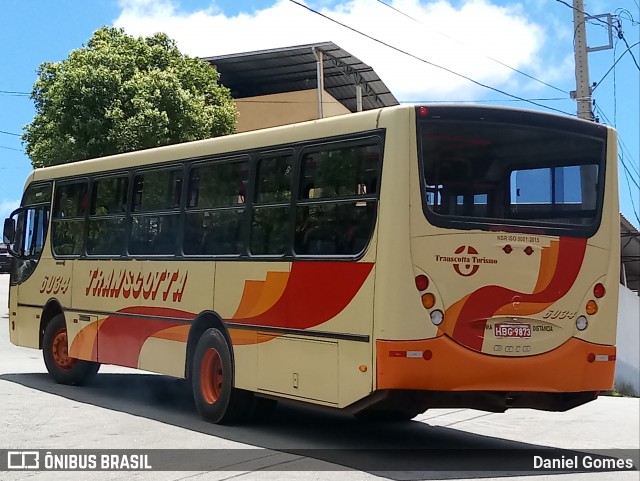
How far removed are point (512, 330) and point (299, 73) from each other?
42169mm

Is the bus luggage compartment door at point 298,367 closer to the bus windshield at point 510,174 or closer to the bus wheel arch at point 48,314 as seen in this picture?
the bus windshield at point 510,174

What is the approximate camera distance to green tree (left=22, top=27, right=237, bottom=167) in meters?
29.5

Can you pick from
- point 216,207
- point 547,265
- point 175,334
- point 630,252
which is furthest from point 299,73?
point 547,265

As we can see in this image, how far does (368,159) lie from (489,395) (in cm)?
233

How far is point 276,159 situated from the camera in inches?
395

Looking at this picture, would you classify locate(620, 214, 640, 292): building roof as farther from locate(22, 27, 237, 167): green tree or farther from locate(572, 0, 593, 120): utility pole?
locate(22, 27, 237, 167): green tree

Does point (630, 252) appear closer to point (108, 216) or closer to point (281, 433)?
point (108, 216)

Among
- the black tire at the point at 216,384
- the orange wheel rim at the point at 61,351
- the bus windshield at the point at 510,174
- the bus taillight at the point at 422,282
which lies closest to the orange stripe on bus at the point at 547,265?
the bus windshield at the point at 510,174

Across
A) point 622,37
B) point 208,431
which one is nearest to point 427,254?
point 208,431

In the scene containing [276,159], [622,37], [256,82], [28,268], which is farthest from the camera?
[256,82]

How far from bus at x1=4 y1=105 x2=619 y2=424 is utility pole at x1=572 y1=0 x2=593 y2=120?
11.8 metres

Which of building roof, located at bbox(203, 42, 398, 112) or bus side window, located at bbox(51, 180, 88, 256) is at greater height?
building roof, located at bbox(203, 42, 398, 112)

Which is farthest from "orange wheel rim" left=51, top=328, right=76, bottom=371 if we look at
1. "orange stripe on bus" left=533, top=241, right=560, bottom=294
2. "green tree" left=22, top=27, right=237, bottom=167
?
"green tree" left=22, top=27, right=237, bottom=167

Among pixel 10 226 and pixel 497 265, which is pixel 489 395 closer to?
pixel 497 265
